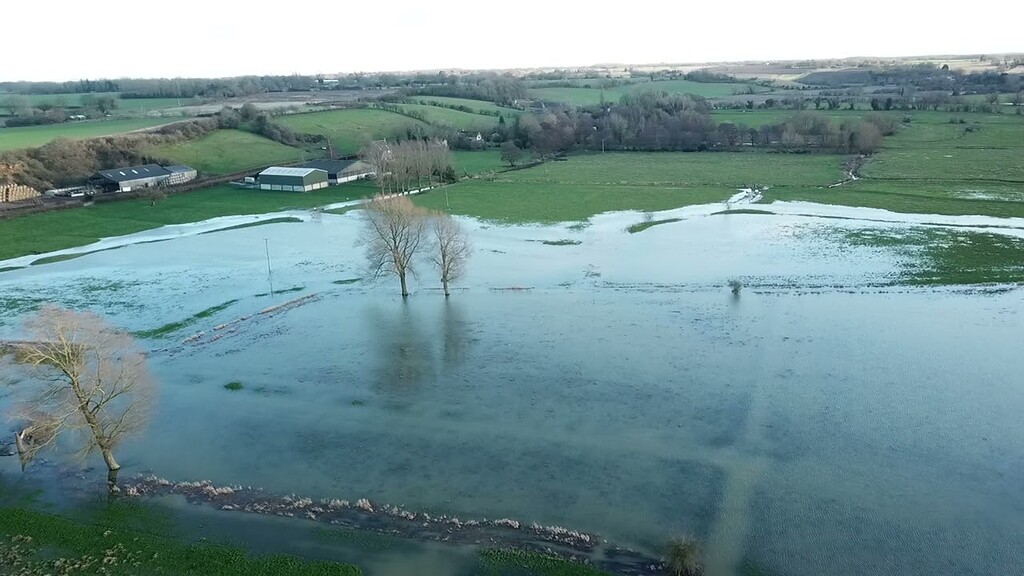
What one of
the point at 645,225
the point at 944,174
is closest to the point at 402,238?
the point at 645,225

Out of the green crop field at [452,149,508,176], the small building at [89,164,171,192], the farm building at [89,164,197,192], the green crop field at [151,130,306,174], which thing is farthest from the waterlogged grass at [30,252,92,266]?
the green crop field at [452,149,508,176]

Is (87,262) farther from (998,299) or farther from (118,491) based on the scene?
(998,299)

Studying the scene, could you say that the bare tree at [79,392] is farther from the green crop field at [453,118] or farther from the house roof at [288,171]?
the green crop field at [453,118]

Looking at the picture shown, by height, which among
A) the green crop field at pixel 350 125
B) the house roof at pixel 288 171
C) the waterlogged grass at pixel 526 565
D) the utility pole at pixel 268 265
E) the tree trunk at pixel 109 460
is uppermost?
the green crop field at pixel 350 125

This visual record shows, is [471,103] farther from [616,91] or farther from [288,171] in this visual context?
[288,171]

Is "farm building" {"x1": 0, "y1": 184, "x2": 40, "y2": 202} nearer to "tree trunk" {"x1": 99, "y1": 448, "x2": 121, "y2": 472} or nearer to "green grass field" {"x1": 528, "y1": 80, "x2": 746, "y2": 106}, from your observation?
"tree trunk" {"x1": 99, "y1": 448, "x2": 121, "y2": 472}

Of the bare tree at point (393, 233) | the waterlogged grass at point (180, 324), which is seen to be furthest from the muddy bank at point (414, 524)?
the bare tree at point (393, 233)
